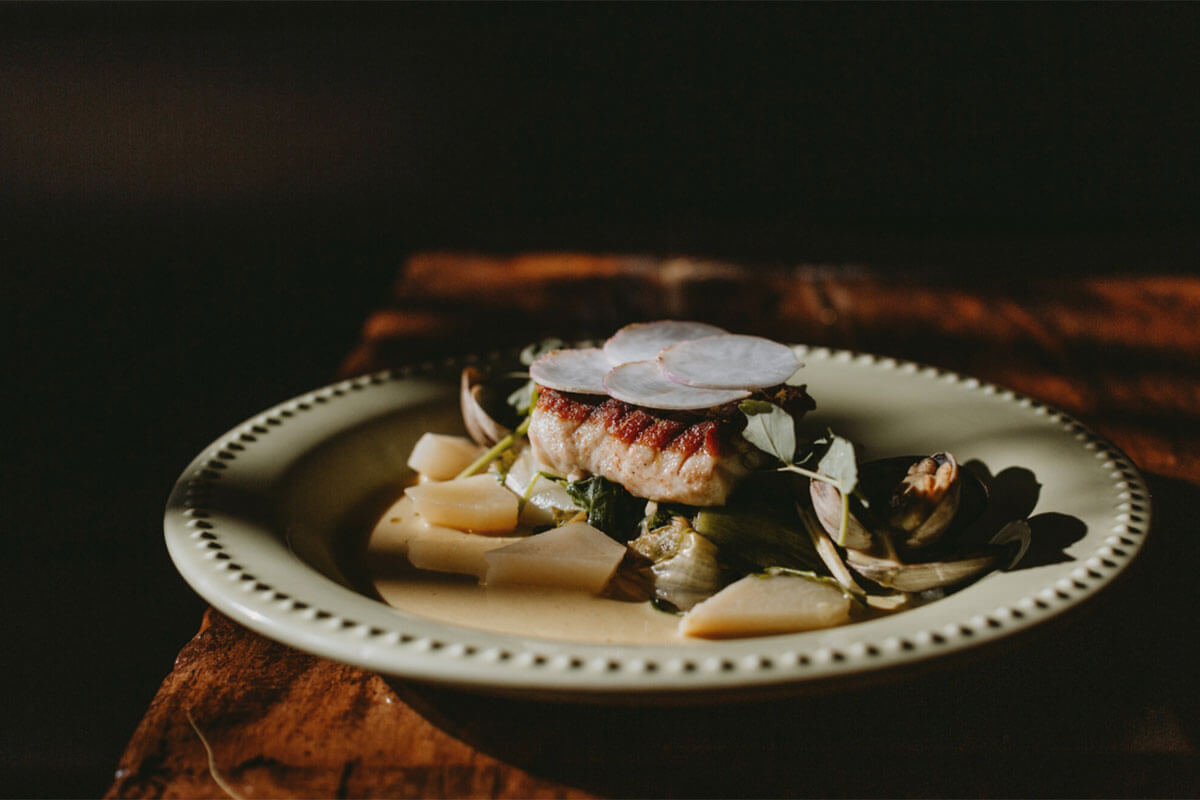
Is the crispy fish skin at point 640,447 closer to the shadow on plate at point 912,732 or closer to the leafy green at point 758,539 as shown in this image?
the leafy green at point 758,539

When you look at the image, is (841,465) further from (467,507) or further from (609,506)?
(467,507)

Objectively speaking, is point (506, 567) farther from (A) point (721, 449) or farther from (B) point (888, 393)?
(B) point (888, 393)

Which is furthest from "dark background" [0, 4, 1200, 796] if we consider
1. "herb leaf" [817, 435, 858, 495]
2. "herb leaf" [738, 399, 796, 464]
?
"herb leaf" [817, 435, 858, 495]

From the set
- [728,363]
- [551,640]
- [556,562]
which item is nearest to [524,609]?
[556,562]

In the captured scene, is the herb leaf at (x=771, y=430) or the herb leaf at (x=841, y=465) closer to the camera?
the herb leaf at (x=841, y=465)

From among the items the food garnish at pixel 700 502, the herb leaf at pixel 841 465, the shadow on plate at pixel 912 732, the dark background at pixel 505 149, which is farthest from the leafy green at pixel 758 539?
the dark background at pixel 505 149

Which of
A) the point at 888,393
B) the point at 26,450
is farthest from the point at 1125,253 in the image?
the point at 26,450

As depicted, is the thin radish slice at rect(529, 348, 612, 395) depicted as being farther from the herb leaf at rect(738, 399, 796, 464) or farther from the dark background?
the dark background
